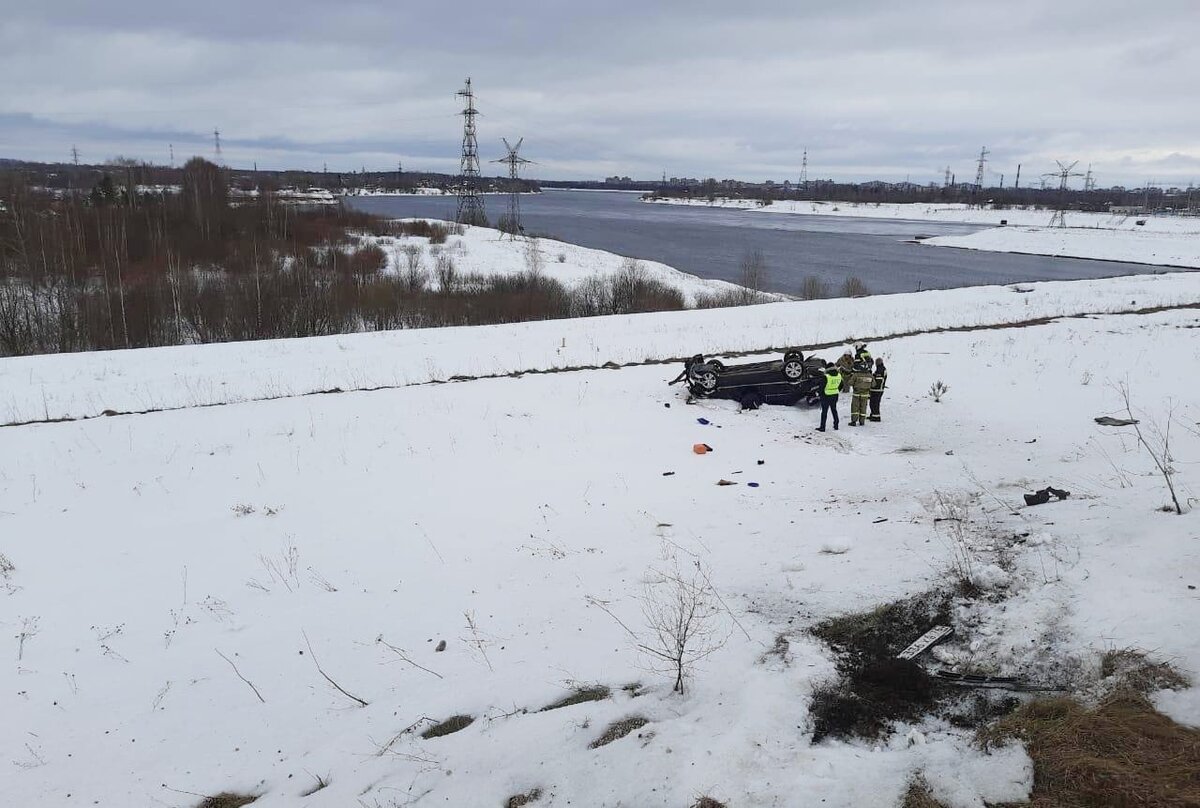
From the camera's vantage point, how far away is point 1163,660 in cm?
416

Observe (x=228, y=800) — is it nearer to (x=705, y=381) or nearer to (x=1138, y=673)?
(x=1138, y=673)

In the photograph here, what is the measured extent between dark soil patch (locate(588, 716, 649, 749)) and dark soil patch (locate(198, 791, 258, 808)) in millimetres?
2301

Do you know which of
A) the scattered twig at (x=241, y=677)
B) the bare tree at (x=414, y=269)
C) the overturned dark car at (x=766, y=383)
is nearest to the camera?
the scattered twig at (x=241, y=677)

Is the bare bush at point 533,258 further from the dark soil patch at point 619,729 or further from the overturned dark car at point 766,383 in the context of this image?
the dark soil patch at point 619,729

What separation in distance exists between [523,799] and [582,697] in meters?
1.00

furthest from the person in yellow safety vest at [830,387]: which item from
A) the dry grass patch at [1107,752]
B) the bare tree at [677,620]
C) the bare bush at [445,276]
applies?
the bare bush at [445,276]

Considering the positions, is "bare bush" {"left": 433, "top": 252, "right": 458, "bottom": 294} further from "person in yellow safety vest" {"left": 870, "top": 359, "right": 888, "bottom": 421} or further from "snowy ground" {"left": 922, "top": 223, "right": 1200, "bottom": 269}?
"snowy ground" {"left": 922, "top": 223, "right": 1200, "bottom": 269}

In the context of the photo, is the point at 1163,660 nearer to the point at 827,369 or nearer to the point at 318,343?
the point at 827,369

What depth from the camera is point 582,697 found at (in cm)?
482

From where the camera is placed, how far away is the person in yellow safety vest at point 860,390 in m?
11.7

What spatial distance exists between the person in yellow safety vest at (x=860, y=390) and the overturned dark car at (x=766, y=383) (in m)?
0.75

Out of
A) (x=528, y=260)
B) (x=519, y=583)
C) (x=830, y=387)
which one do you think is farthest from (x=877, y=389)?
(x=528, y=260)

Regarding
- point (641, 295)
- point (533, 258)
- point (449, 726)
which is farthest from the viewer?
point (533, 258)

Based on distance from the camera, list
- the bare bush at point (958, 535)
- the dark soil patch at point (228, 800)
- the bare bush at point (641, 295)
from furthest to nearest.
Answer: the bare bush at point (641, 295)
the bare bush at point (958, 535)
the dark soil patch at point (228, 800)
